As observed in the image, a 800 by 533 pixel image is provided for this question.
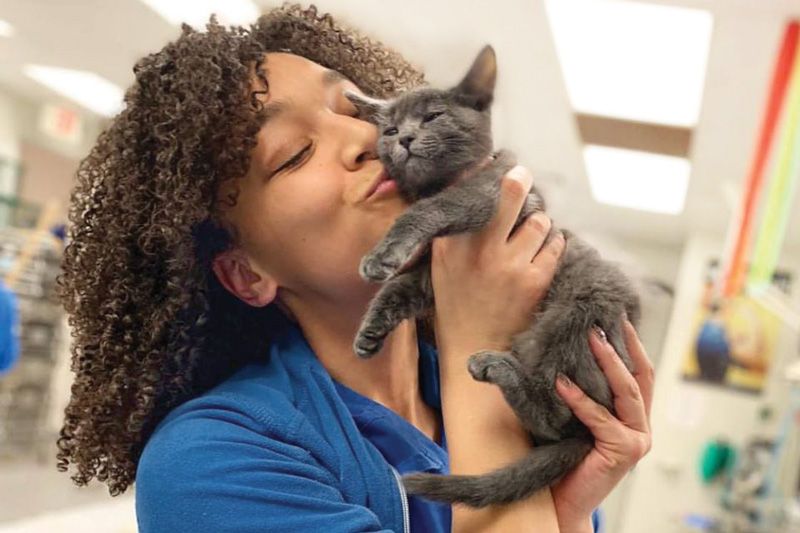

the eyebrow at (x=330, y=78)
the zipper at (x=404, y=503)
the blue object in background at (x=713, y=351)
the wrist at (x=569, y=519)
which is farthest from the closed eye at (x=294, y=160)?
the blue object in background at (x=713, y=351)

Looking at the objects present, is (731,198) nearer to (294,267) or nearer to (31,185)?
(294,267)

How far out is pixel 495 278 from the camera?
0.86 metres

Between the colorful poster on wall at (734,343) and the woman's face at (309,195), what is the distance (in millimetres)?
5192

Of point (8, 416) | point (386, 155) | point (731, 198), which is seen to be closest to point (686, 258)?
point (731, 198)

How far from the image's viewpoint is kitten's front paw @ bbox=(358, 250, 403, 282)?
0.82 m

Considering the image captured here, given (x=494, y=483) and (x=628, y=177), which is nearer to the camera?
(x=494, y=483)

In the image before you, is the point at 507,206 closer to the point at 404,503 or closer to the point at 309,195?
the point at 309,195

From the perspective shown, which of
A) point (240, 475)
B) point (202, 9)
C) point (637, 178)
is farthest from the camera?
point (637, 178)

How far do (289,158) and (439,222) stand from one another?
20cm

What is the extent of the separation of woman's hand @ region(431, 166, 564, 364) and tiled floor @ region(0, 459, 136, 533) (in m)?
2.71

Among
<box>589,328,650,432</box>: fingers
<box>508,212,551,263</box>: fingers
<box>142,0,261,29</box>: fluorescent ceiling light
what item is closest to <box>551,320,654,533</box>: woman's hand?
<box>589,328,650,432</box>: fingers

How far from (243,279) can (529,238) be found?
0.36m

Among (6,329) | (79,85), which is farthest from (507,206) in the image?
(79,85)

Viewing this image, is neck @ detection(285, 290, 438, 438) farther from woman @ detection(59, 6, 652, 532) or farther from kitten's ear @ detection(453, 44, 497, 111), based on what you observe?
kitten's ear @ detection(453, 44, 497, 111)
